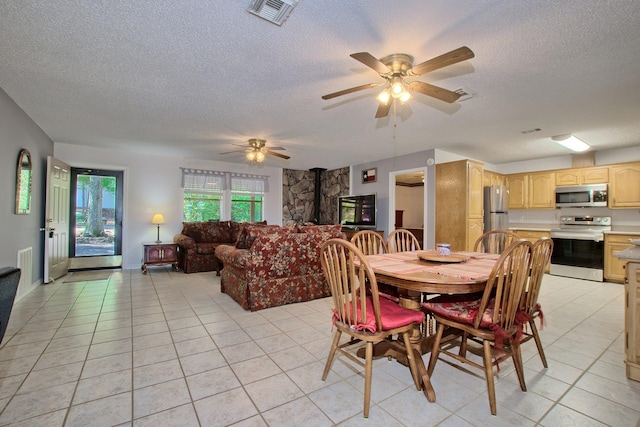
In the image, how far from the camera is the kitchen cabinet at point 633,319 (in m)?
1.92

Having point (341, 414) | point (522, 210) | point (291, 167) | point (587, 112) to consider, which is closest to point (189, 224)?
point (291, 167)

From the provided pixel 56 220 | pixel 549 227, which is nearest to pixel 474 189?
pixel 549 227

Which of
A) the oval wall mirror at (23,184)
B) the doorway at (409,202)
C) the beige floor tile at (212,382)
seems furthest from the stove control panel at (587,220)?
the oval wall mirror at (23,184)

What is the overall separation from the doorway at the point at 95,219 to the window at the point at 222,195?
128cm

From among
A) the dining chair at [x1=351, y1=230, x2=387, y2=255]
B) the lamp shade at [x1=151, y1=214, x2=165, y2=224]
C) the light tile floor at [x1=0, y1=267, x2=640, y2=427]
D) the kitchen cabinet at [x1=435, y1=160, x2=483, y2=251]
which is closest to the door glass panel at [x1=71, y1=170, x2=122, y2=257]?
the lamp shade at [x1=151, y1=214, x2=165, y2=224]

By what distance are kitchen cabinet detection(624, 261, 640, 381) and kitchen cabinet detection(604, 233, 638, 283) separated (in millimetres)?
3828

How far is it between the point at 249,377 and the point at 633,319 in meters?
2.60

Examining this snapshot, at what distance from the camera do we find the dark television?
21.0ft

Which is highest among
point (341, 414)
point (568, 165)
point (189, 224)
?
point (568, 165)

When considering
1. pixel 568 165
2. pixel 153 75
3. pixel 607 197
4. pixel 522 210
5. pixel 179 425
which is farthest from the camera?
pixel 522 210

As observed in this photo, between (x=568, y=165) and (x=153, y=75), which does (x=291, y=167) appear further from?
(x=568, y=165)

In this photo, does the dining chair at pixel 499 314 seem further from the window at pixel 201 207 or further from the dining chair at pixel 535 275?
the window at pixel 201 207

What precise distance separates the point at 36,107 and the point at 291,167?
4.84 meters

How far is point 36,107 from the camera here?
3.50 m
